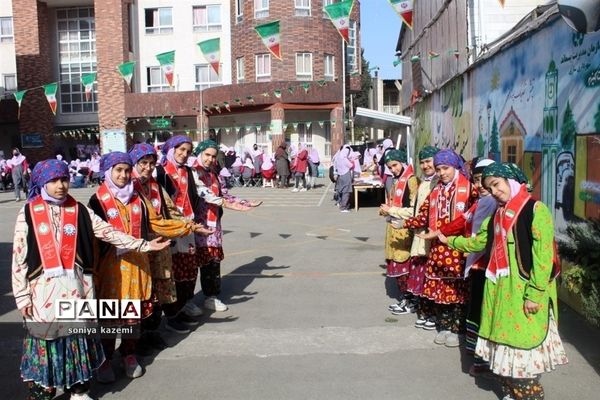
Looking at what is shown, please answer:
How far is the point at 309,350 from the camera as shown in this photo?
555cm

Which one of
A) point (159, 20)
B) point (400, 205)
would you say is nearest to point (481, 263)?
point (400, 205)

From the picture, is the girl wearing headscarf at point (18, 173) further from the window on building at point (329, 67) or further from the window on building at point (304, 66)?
the window on building at point (329, 67)

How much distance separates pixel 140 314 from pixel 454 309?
2719 mm

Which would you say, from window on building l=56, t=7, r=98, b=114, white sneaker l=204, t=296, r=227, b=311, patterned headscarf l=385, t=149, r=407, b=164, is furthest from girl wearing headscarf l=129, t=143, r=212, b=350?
window on building l=56, t=7, r=98, b=114

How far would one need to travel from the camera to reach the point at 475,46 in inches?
487

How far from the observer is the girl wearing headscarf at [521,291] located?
3.84 m

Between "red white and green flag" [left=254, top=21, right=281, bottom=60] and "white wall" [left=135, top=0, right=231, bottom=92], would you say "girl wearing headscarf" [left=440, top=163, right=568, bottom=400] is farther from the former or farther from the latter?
"white wall" [left=135, top=0, right=231, bottom=92]

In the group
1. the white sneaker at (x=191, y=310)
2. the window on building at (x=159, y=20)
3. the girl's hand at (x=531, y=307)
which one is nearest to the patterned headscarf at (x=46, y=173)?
the white sneaker at (x=191, y=310)

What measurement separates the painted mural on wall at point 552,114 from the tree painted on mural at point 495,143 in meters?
0.02

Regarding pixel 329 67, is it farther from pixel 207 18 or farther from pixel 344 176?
pixel 344 176

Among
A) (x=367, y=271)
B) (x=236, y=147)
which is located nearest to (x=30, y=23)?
(x=236, y=147)

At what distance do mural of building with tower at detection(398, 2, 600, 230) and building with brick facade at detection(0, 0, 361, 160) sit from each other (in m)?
19.5

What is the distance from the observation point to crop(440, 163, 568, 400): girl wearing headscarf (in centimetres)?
384

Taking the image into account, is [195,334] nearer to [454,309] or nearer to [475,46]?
[454,309]
